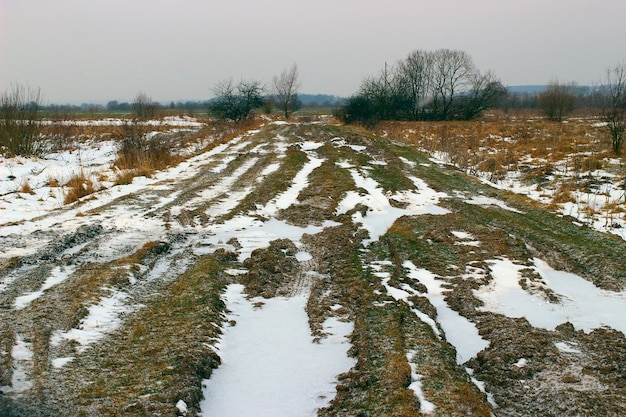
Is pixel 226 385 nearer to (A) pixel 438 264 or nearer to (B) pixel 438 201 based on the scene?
(A) pixel 438 264

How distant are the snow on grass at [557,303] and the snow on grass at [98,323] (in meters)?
3.84

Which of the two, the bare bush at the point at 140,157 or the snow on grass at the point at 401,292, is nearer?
the snow on grass at the point at 401,292

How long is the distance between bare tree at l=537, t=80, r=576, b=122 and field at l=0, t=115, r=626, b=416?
108 feet

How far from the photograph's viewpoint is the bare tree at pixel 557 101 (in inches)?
1587

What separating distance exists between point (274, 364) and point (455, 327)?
191 centimetres

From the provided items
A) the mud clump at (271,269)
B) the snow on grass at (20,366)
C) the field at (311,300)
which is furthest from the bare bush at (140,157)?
the snow on grass at (20,366)

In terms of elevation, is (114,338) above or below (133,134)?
below

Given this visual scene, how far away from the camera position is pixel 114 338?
4.26 meters

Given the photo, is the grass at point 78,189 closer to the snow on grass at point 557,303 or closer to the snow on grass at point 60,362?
the snow on grass at point 60,362

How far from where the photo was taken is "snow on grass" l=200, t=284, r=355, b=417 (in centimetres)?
345

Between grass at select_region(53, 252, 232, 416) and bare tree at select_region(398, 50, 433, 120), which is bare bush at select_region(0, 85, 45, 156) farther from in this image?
bare tree at select_region(398, 50, 433, 120)

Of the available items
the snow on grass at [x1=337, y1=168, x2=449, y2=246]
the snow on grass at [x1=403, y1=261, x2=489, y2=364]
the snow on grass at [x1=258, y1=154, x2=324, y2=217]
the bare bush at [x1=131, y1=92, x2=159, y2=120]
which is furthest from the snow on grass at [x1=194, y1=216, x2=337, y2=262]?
the bare bush at [x1=131, y1=92, x2=159, y2=120]

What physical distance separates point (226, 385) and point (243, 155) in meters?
14.5

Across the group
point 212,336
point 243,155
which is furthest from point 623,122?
point 212,336
